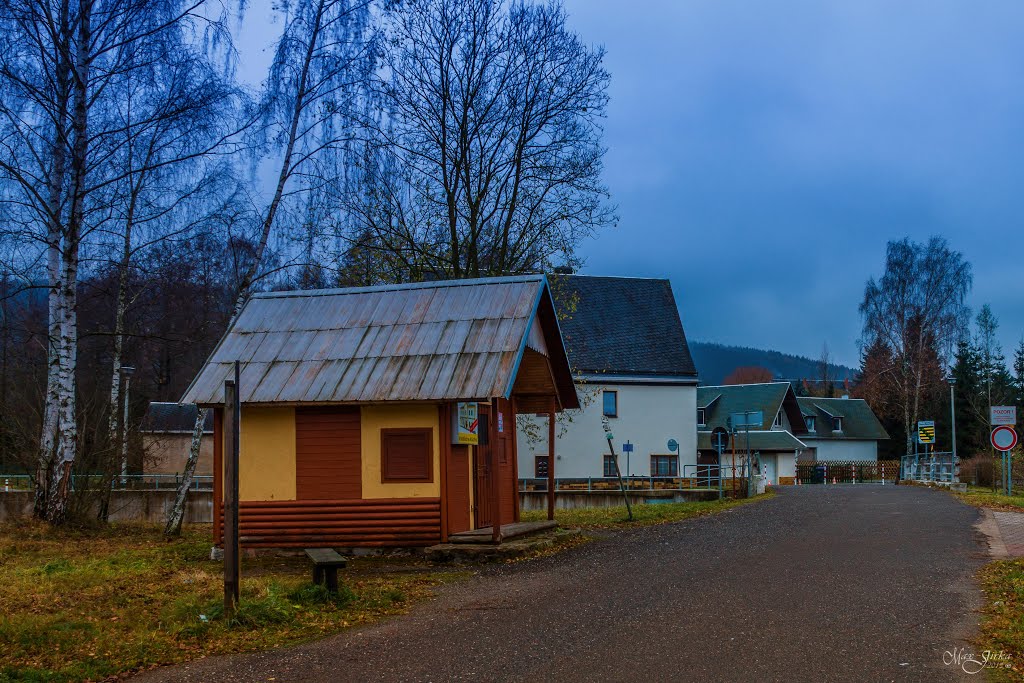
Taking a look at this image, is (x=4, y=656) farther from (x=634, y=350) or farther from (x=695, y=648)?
(x=634, y=350)

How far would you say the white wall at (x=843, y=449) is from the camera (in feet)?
236

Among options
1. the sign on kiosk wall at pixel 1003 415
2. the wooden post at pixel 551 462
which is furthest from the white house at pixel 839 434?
the wooden post at pixel 551 462

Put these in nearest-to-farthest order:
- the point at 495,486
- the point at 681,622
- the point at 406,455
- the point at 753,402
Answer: the point at 681,622
the point at 495,486
the point at 406,455
the point at 753,402

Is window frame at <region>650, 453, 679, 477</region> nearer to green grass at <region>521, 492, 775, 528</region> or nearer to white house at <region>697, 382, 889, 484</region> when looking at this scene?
white house at <region>697, 382, 889, 484</region>

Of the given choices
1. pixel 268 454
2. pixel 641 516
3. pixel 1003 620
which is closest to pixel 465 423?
pixel 268 454

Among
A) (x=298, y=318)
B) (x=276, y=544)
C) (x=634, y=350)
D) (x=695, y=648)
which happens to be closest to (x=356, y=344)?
(x=298, y=318)

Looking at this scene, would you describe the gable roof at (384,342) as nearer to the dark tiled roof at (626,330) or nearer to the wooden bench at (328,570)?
the wooden bench at (328,570)

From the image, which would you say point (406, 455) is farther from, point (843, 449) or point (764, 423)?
point (843, 449)

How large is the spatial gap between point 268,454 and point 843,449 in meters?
63.6

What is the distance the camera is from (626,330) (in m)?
49.5

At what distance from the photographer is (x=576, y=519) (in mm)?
22797

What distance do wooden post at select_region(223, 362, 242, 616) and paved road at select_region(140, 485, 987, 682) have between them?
4.40ft

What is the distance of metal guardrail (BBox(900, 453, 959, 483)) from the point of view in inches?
1552

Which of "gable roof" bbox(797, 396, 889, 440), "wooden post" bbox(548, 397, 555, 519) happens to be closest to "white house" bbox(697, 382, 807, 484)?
"gable roof" bbox(797, 396, 889, 440)
